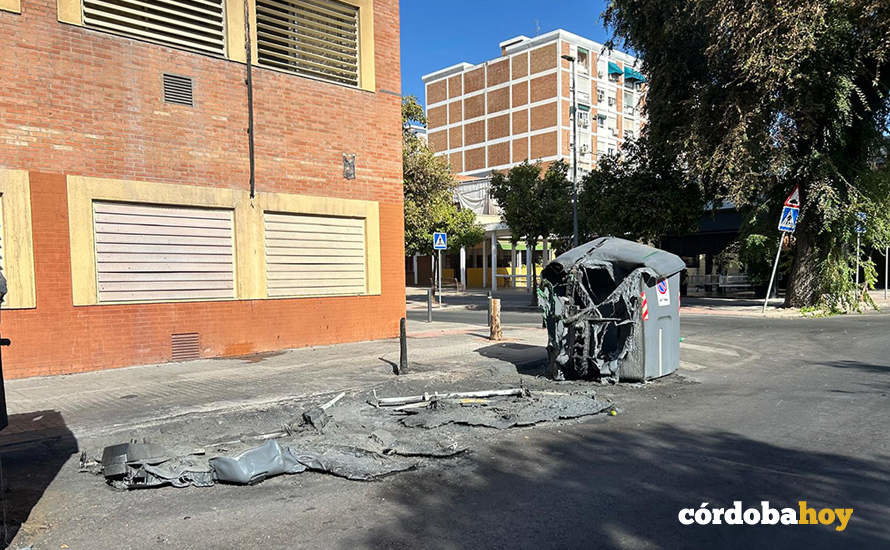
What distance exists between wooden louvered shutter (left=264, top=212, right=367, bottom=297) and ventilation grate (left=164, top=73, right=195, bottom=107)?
8.38 feet

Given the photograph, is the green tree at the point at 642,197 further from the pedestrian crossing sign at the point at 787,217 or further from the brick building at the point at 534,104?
the brick building at the point at 534,104

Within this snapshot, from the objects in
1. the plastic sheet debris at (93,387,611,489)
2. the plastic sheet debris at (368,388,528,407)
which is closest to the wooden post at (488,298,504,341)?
A: the plastic sheet debris at (368,388,528,407)

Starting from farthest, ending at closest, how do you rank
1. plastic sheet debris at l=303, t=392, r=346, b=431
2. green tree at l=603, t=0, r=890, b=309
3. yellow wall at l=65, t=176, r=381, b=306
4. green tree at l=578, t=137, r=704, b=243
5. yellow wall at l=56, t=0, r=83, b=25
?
green tree at l=578, t=137, r=704, b=243, green tree at l=603, t=0, r=890, b=309, yellow wall at l=65, t=176, r=381, b=306, yellow wall at l=56, t=0, r=83, b=25, plastic sheet debris at l=303, t=392, r=346, b=431

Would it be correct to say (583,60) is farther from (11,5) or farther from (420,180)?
(11,5)

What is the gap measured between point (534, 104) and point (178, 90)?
2146 inches

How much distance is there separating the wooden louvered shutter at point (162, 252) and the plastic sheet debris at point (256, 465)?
254 inches

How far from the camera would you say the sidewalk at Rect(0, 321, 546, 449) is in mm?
6902

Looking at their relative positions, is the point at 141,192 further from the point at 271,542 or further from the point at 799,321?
the point at 799,321

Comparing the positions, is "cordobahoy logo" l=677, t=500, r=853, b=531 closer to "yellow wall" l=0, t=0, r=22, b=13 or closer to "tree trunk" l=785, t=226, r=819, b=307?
"yellow wall" l=0, t=0, r=22, b=13

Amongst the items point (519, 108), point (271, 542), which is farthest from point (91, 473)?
point (519, 108)

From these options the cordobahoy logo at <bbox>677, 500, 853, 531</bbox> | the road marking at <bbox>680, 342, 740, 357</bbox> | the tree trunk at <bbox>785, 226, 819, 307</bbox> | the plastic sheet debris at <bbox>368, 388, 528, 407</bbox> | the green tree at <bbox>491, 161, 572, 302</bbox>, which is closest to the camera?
the cordobahoy logo at <bbox>677, 500, 853, 531</bbox>

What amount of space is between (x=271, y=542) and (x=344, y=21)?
1195 centimetres

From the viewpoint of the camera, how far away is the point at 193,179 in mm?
10945

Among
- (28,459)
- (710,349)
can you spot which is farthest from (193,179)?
(710,349)
